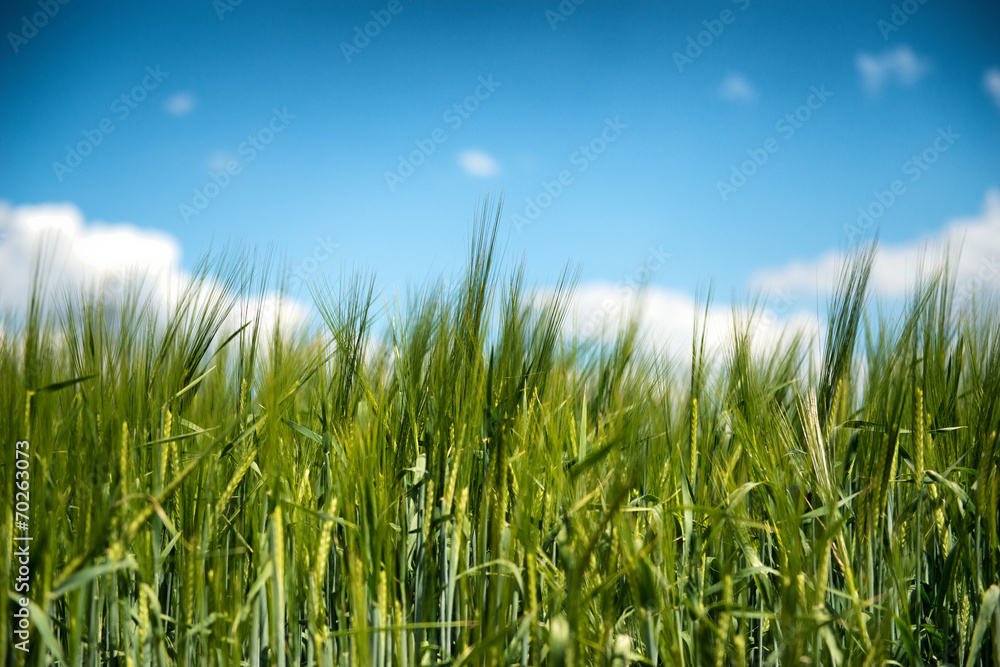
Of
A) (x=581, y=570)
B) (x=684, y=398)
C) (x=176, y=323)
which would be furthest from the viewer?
(x=684, y=398)

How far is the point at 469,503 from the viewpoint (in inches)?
51.9

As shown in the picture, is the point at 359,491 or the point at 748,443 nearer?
the point at 359,491

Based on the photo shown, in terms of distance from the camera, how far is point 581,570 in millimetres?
837

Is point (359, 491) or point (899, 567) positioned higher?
point (359, 491)

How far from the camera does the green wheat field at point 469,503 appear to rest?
40.1 inches

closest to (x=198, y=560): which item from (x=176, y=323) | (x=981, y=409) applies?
(x=176, y=323)

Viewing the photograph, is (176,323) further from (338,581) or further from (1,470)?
(338,581)

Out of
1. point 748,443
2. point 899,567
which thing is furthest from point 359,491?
point 899,567

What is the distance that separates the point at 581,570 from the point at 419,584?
1.55ft

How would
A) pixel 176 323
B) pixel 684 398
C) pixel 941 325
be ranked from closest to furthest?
pixel 176 323 → pixel 941 325 → pixel 684 398

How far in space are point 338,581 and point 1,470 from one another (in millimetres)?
644

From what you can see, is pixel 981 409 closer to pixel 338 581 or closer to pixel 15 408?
pixel 338 581

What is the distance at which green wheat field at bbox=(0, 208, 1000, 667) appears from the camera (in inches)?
40.1

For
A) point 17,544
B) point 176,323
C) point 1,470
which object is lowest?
point 17,544
